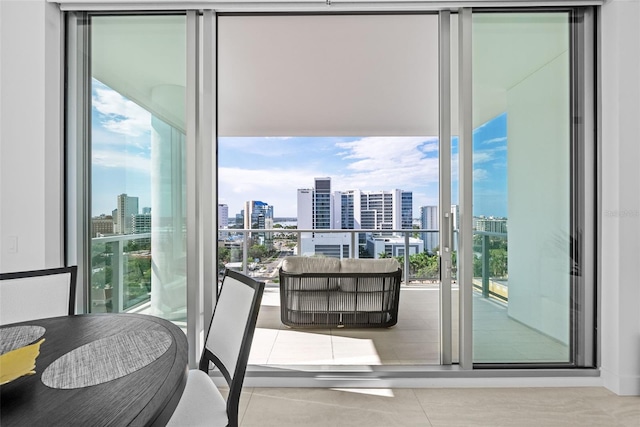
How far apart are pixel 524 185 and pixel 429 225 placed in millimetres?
3690

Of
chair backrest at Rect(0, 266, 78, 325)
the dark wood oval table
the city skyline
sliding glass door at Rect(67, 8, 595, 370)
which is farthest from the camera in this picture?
the city skyline

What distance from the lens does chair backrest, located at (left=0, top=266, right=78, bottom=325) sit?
71.1 inches

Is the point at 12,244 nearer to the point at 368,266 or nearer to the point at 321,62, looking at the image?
the point at 368,266

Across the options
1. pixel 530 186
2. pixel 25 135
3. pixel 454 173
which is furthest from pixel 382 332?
pixel 25 135

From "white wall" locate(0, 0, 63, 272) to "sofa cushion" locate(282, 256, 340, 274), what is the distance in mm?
1893

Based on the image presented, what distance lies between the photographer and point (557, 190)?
263cm

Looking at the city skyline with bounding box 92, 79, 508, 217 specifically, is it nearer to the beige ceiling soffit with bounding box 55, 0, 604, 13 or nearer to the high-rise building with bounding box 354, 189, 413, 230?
the high-rise building with bounding box 354, 189, 413, 230

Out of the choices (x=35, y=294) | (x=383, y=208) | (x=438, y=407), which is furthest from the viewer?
(x=383, y=208)

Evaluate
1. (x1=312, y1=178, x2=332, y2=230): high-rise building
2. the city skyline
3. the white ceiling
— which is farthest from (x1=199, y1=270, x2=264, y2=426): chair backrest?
(x1=312, y1=178, x2=332, y2=230): high-rise building

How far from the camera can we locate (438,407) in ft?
7.50

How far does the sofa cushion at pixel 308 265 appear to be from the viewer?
3674 mm

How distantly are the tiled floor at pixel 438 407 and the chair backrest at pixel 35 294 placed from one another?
1.15 metres

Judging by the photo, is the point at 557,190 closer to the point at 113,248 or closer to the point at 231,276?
the point at 231,276

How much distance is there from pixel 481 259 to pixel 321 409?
1.43 metres
